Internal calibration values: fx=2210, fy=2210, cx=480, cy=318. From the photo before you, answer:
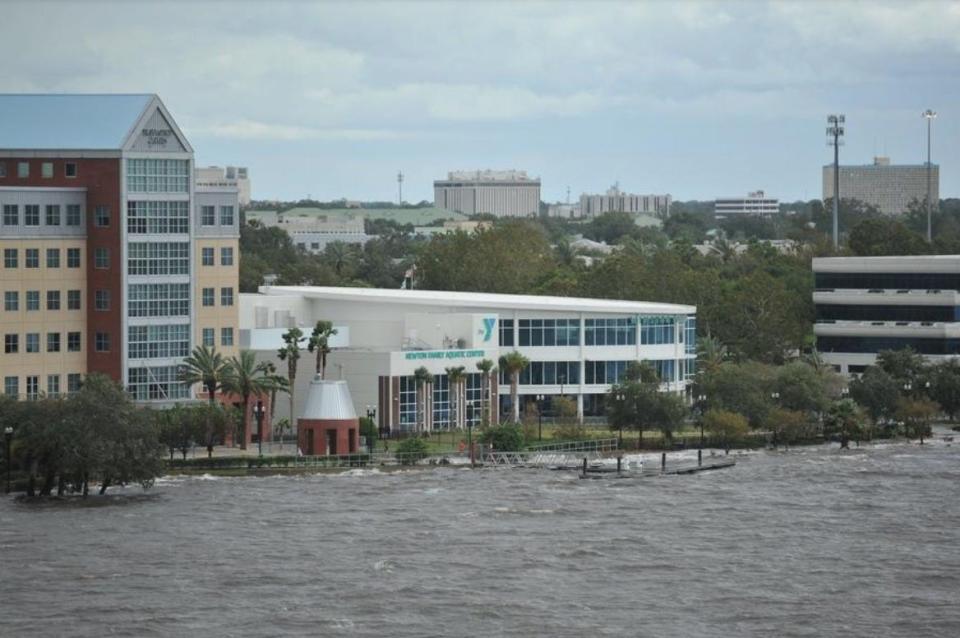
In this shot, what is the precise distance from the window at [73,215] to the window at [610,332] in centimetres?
3885

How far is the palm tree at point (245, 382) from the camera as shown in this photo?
129 m

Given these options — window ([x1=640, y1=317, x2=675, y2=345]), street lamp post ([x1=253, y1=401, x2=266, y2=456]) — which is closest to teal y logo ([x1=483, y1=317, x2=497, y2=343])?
window ([x1=640, y1=317, x2=675, y2=345])

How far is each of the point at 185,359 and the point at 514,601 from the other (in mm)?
48123

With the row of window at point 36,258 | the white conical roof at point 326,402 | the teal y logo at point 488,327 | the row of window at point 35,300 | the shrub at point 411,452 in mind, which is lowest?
the shrub at point 411,452

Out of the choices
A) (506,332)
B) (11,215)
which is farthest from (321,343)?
(506,332)

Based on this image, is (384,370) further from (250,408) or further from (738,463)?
(738,463)

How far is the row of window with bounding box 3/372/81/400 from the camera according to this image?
12925cm

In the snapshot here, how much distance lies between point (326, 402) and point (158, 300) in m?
13.4

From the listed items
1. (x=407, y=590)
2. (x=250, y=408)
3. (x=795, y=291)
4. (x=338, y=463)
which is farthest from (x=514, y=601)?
(x=795, y=291)

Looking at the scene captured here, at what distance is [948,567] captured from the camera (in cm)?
9612

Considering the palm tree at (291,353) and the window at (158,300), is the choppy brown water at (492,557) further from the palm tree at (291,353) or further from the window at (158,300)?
the window at (158,300)

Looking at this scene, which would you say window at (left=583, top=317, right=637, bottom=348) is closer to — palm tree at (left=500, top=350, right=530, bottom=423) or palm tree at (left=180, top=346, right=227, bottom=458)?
palm tree at (left=500, top=350, right=530, bottom=423)

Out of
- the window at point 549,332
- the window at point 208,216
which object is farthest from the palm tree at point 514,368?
the window at point 208,216

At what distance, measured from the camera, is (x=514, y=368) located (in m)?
147
